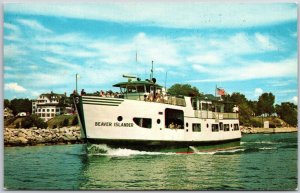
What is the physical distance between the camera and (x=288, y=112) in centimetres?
879

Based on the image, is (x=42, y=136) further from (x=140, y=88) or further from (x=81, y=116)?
A: (x=140, y=88)

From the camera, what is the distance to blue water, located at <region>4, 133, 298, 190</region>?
8.45 m

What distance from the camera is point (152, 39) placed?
28.6 feet

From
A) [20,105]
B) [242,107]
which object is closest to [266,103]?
[242,107]

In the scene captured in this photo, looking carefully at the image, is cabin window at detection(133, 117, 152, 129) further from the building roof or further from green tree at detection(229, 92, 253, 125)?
green tree at detection(229, 92, 253, 125)

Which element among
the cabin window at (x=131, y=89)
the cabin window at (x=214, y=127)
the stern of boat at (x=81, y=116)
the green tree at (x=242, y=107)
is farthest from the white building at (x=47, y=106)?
the cabin window at (x=214, y=127)

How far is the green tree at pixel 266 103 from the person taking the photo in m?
8.83

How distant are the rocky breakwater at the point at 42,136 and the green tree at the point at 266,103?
341 cm

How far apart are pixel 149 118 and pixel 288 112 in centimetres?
262

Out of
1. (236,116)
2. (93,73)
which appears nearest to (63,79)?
(93,73)

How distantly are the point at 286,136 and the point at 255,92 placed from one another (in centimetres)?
96

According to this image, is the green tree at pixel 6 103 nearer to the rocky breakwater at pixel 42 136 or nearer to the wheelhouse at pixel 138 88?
the rocky breakwater at pixel 42 136

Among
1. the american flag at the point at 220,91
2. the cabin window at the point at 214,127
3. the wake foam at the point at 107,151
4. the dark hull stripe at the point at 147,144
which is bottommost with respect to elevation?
the wake foam at the point at 107,151

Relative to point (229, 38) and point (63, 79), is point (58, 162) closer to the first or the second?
point (63, 79)
